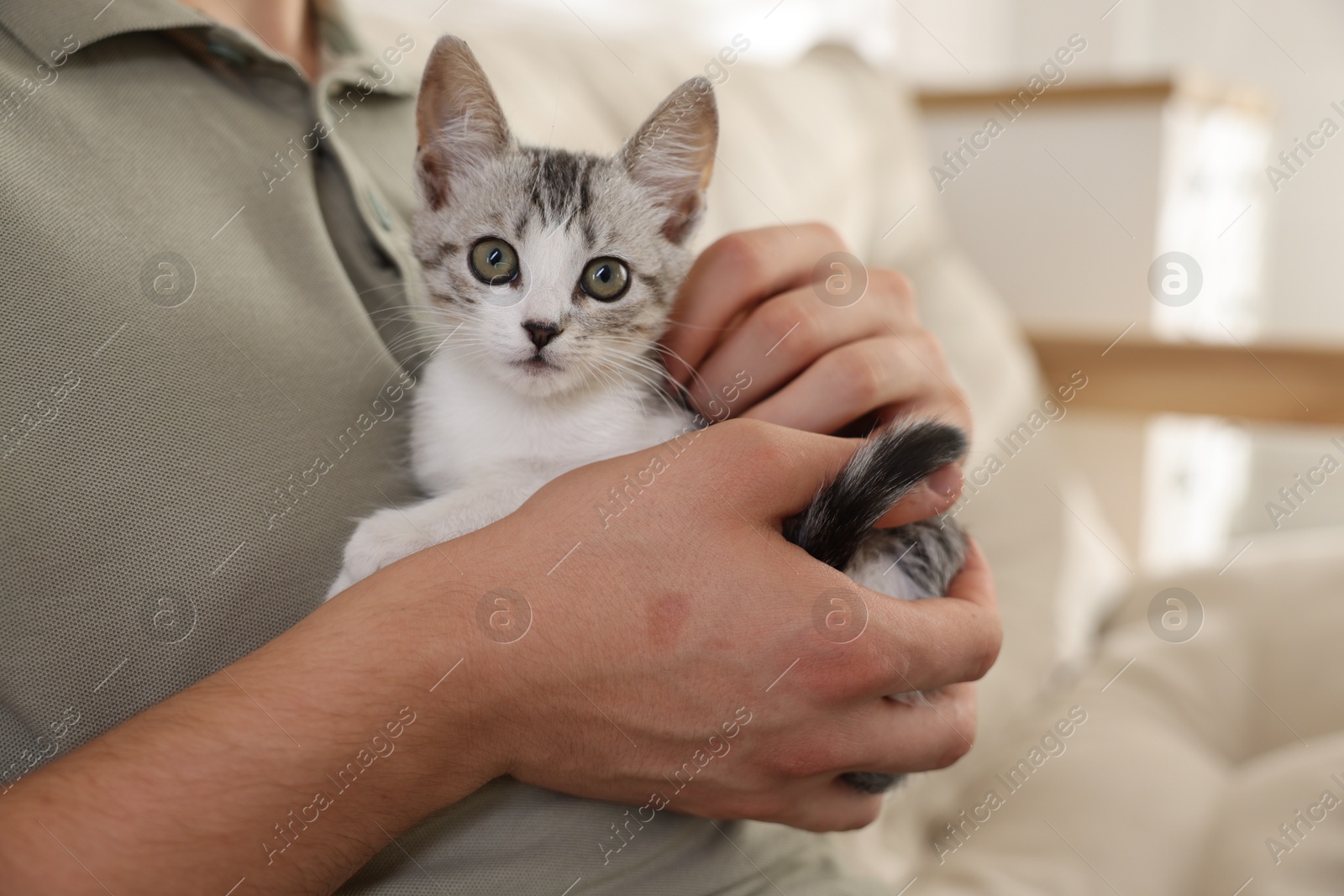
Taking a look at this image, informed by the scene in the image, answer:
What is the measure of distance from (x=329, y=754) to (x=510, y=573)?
18 cm

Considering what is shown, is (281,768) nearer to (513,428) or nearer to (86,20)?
(513,428)

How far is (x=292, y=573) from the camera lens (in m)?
0.74

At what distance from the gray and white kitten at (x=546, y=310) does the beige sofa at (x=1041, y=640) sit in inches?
15.3

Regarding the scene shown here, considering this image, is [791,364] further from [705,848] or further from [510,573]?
[705,848]

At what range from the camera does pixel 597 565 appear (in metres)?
0.70

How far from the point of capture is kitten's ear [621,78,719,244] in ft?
2.80

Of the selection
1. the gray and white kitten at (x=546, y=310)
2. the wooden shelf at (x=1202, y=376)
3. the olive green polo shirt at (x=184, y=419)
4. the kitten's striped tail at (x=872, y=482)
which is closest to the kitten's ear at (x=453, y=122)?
the gray and white kitten at (x=546, y=310)

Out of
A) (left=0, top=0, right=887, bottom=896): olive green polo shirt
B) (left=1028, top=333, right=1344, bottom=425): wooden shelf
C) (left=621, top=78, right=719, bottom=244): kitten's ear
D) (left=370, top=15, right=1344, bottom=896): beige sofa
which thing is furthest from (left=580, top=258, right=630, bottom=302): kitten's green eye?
(left=1028, top=333, right=1344, bottom=425): wooden shelf

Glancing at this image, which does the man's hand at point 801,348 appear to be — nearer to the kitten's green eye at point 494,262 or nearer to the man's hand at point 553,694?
the man's hand at point 553,694

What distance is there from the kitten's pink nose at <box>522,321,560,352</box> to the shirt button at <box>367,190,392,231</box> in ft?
0.91

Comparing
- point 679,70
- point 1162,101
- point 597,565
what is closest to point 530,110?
point 679,70

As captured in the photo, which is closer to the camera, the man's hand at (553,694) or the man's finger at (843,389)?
the man's hand at (553,694)

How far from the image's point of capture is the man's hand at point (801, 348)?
838mm

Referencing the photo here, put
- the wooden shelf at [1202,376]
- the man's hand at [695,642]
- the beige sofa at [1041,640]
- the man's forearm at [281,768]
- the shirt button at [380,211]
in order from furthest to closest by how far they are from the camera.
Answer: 1. the wooden shelf at [1202,376]
2. the beige sofa at [1041,640]
3. the shirt button at [380,211]
4. the man's hand at [695,642]
5. the man's forearm at [281,768]
